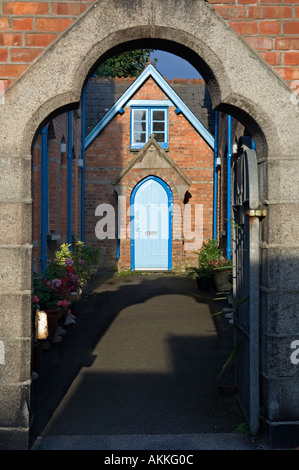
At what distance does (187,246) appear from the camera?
52.3 ft

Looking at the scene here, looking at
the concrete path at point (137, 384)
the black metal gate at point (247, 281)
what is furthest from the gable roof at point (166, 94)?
the black metal gate at point (247, 281)

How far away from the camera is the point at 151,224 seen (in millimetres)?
15766

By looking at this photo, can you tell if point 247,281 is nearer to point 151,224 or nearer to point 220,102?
point 220,102

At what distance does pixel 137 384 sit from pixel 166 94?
1253 centimetres

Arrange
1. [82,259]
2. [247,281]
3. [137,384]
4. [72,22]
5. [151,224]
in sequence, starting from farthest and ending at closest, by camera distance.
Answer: [151,224] → [82,259] → [137,384] → [247,281] → [72,22]

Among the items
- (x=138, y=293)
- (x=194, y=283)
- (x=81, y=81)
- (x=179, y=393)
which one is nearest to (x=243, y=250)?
(x=179, y=393)

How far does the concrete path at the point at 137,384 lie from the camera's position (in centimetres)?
394

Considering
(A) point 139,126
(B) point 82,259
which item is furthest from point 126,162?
(B) point 82,259

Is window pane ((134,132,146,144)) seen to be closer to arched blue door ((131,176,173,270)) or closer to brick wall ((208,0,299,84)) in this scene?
arched blue door ((131,176,173,270))

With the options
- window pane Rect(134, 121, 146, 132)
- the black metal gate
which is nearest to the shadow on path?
the black metal gate

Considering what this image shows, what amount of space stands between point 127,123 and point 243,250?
12536 millimetres

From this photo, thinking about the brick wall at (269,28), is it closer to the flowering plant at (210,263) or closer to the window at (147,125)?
the flowering plant at (210,263)

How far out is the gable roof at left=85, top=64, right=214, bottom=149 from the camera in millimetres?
15977
